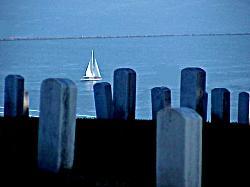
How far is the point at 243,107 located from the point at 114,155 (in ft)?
15.9

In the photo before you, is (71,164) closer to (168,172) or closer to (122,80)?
(168,172)

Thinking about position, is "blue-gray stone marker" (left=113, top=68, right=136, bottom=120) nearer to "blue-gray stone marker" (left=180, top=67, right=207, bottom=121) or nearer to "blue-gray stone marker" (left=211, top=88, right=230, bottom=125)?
A: "blue-gray stone marker" (left=180, top=67, right=207, bottom=121)

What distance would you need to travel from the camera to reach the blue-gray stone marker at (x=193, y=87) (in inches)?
379

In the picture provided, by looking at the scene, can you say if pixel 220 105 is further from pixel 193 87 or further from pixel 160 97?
pixel 193 87

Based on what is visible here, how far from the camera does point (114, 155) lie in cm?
792

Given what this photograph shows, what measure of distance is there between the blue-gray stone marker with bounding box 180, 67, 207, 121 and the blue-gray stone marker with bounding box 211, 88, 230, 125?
1.34 m

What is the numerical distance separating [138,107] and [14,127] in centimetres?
2149

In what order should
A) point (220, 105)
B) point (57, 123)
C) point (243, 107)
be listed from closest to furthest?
point (57, 123) → point (220, 105) → point (243, 107)

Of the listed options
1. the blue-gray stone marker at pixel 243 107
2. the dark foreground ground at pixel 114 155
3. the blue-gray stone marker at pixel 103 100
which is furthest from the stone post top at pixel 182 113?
the blue-gray stone marker at pixel 243 107

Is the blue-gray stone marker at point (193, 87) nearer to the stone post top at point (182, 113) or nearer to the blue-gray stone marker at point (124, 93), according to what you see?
the blue-gray stone marker at point (124, 93)

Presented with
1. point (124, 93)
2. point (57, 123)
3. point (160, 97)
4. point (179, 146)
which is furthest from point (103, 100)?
point (179, 146)

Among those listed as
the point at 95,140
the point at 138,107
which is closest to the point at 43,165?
the point at 95,140

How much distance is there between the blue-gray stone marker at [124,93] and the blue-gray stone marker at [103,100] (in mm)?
194

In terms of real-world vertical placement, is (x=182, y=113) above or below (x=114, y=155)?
above
